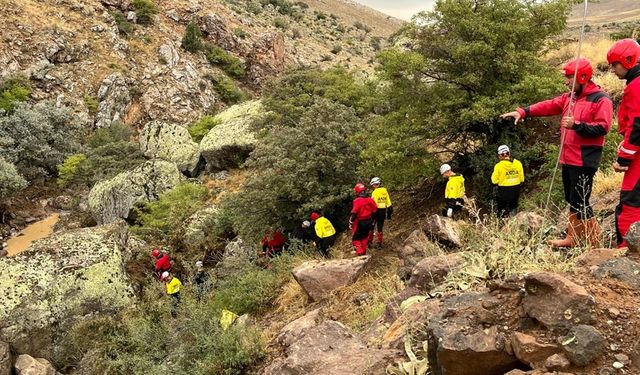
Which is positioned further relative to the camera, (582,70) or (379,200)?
(379,200)

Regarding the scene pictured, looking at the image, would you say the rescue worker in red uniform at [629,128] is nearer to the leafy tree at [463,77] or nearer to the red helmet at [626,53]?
the red helmet at [626,53]

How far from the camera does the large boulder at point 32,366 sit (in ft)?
31.9

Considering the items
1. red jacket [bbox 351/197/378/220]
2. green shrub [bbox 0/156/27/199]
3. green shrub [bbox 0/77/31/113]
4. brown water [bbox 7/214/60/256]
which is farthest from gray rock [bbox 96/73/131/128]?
red jacket [bbox 351/197/378/220]

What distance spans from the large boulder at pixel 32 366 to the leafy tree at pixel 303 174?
5018mm

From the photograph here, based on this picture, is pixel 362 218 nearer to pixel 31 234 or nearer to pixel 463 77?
pixel 463 77

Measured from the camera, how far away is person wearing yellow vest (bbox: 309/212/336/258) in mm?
10320

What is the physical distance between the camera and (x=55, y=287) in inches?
430

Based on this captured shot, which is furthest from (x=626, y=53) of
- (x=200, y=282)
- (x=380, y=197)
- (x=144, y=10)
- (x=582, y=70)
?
(x=144, y=10)

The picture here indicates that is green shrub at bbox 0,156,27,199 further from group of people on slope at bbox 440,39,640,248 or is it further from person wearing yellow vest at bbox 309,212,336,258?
group of people on slope at bbox 440,39,640,248

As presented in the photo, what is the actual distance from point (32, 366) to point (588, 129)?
10.1 meters

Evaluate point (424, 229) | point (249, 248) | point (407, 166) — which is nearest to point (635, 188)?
point (424, 229)

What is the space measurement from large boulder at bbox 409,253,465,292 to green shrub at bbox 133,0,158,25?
37259 mm

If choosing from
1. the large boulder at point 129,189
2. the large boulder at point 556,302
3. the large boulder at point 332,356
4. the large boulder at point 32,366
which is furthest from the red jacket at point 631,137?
the large boulder at point 129,189

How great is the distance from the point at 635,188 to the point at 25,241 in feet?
75.5
